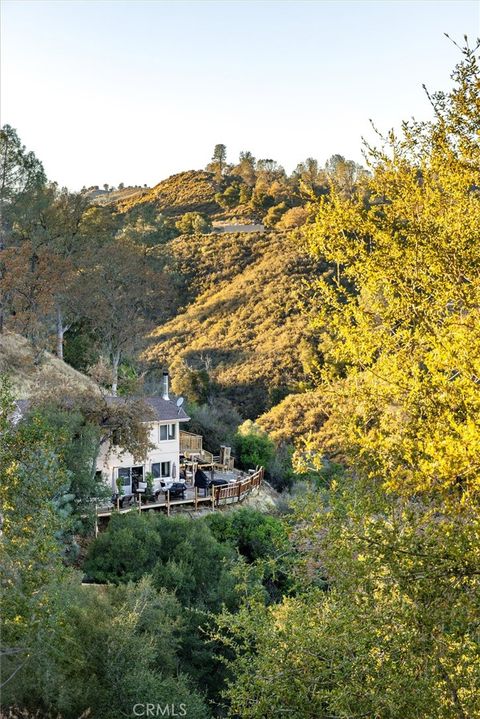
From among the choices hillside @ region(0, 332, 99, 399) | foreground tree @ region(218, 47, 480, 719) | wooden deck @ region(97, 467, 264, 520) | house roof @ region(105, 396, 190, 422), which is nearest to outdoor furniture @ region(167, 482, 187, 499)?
wooden deck @ region(97, 467, 264, 520)

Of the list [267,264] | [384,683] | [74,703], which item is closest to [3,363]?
[74,703]

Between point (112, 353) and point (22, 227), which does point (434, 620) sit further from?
point (22, 227)

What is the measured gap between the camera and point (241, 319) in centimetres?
5372

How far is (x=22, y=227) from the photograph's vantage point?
1596 inches

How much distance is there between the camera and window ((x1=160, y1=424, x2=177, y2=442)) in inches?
1014

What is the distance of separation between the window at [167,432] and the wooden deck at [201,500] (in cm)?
208

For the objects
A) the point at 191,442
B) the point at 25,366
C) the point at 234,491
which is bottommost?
the point at 234,491

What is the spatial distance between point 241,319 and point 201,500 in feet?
101

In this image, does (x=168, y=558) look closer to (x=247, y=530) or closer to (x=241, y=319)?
(x=247, y=530)

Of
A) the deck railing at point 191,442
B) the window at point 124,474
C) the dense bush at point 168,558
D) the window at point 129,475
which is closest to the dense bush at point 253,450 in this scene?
the deck railing at point 191,442

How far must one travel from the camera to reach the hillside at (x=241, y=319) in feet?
151

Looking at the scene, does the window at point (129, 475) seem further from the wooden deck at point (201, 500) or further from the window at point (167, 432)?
the wooden deck at point (201, 500)

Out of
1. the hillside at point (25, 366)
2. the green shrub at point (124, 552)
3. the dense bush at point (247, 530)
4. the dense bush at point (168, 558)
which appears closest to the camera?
the dense bush at point (168, 558)

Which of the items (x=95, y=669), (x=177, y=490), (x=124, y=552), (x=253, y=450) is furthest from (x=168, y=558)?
(x=253, y=450)
